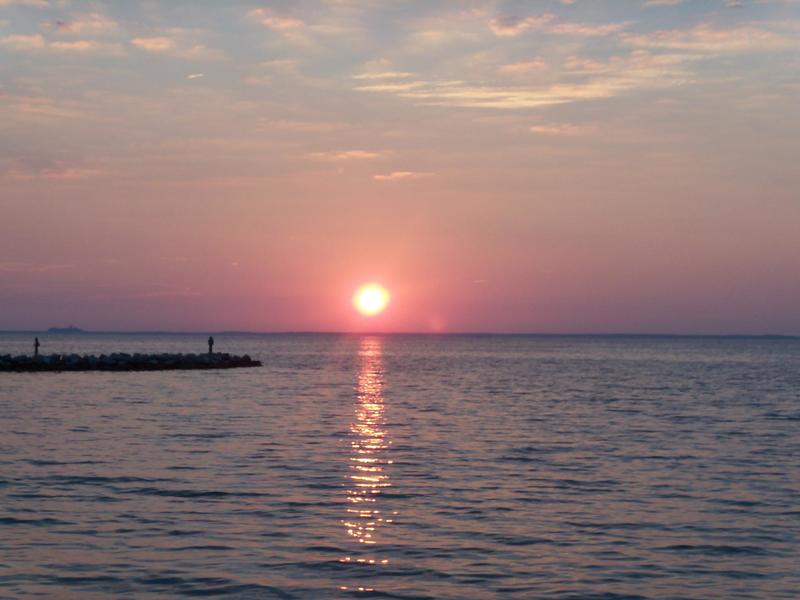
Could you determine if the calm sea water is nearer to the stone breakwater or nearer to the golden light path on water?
the golden light path on water

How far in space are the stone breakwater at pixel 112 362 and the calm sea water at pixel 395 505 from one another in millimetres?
39872

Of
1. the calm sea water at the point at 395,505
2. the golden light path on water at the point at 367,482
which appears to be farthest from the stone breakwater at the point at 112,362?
the golden light path on water at the point at 367,482

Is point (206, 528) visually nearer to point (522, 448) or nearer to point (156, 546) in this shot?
point (156, 546)

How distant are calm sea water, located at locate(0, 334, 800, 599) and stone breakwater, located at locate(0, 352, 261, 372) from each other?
131ft

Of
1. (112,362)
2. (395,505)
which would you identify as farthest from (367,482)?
(112,362)

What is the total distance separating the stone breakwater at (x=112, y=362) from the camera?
7825cm

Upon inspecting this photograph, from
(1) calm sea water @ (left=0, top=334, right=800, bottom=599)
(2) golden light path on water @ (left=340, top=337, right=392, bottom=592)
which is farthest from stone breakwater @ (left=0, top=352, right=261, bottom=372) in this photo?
(2) golden light path on water @ (left=340, top=337, right=392, bottom=592)

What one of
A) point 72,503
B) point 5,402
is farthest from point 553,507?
point 5,402

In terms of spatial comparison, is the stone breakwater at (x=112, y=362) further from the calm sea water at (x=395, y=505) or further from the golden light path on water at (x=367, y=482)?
the golden light path on water at (x=367, y=482)

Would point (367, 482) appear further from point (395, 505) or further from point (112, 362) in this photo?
point (112, 362)

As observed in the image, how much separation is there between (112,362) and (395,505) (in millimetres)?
66832

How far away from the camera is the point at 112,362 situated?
3238 inches

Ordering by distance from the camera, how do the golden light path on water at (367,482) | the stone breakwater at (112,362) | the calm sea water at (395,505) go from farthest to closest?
the stone breakwater at (112,362), the golden light path on water at (367,482), the calm sea water at (395,505)

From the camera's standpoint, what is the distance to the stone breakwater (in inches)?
3081
